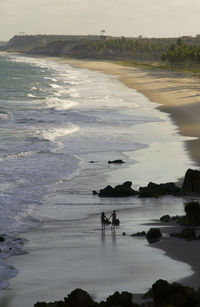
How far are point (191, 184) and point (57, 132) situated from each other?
68.8 ft

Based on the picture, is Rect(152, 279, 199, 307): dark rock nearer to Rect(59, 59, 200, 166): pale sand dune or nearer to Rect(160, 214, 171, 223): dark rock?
Rect(160, 214, 171, 223): dark rock

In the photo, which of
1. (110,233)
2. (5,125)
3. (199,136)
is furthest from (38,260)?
(5,125)

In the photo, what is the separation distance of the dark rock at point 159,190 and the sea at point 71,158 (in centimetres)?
72

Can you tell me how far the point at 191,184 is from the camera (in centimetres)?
2328

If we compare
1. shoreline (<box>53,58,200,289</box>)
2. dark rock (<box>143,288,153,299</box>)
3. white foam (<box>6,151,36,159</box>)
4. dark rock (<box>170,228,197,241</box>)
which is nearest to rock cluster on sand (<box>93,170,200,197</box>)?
shoreline (<box>53,58,200,289</box>)

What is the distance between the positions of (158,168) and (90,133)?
14.1 metres

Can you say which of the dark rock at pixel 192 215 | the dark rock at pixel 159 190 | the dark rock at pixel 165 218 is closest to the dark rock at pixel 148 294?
the dark rock at pixel 192 215

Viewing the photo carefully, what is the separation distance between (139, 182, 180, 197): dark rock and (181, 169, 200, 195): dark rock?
0.29 m

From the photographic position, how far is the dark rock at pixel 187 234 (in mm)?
A: 17078

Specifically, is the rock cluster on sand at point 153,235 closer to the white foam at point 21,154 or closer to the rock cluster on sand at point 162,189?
the rock cluster on sand at point 162,189

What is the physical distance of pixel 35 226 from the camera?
63.3 feet

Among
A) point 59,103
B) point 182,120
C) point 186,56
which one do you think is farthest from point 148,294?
point 186,56

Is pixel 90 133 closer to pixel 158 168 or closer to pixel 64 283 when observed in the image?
pixel 158 168

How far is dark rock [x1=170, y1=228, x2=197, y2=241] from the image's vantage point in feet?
56.0
